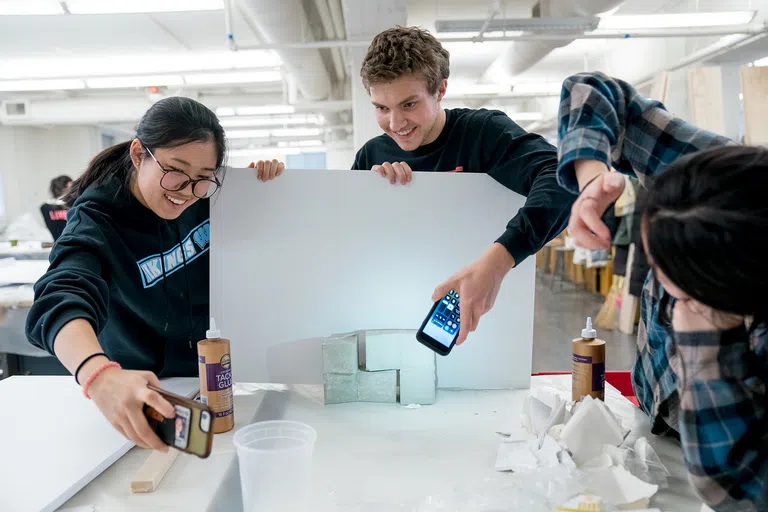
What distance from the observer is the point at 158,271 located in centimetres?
130

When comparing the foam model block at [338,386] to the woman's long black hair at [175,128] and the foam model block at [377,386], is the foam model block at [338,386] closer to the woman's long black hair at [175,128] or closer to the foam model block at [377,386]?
the foam model block at [377,386]

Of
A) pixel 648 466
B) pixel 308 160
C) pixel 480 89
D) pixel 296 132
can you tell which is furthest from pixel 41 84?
pixel 308 160

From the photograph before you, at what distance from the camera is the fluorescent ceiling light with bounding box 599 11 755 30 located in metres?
3.68

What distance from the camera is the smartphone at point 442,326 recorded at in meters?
1.06

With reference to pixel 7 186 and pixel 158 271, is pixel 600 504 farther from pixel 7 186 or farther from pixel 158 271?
pixel 7 186

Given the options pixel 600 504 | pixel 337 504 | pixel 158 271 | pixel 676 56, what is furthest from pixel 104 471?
pixel 676 56

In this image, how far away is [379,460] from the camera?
948mm

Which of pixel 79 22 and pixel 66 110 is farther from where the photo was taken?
pixel 66 110

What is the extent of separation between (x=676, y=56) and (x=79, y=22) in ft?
18.9

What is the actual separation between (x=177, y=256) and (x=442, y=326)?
2.28 feet

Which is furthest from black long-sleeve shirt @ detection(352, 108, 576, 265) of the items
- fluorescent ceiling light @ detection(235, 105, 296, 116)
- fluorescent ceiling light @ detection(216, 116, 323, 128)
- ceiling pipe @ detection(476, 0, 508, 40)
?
fluorescent ceiling light @ detection(216, 116, 323, 128)

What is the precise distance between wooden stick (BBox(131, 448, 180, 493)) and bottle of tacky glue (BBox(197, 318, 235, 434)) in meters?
0.11

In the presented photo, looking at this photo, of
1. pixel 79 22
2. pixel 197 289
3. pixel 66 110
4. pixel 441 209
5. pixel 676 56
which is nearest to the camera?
pixel 441 209

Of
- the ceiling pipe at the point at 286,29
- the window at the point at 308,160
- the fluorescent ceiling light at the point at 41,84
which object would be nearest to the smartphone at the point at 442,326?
the ceiling pipe at the point at 286,29
